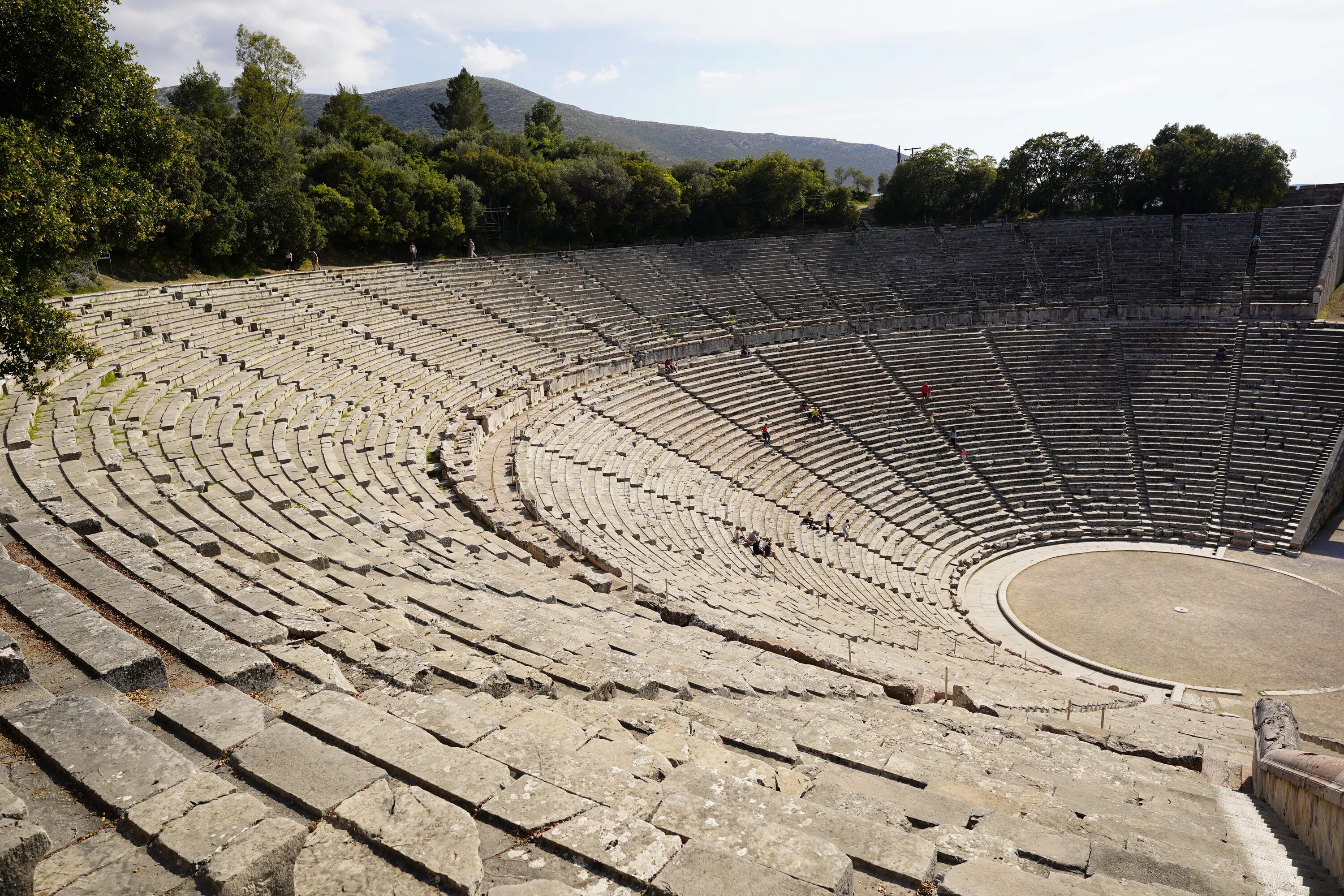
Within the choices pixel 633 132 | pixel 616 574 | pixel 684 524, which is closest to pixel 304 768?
pixel 616 574

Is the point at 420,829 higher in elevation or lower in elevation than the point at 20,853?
lower

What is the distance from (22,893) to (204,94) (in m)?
45.4

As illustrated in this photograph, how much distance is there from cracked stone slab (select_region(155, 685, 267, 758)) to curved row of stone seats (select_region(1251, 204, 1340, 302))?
130 ft

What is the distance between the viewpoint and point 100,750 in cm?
414

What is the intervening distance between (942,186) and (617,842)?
1802 inches

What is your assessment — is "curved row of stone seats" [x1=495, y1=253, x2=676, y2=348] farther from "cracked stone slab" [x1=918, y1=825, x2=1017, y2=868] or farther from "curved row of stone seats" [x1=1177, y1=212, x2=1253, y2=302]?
"cracked stone slab" [x1=918, y1=825, x2=1017, y2=868]

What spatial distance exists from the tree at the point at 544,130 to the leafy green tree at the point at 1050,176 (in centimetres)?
2682

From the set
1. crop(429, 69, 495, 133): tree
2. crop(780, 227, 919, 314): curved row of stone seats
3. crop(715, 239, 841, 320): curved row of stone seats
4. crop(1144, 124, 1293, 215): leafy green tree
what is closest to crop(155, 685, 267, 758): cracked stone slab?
crop(715, 239, 841, 320): curved row of stone seats

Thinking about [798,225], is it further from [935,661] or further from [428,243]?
[935,661]

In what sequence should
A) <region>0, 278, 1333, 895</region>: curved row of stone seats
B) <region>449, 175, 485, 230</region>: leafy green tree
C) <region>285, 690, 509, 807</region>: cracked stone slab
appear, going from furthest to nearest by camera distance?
<region>449, 175, 485, 230</region>: leafy green tree, <region>285, 690, 509, 807</region>: cracked stone slab, <region>0, 278, 1333, 895</region>: curved row of stone seats

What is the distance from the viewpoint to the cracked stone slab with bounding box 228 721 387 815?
161 inches

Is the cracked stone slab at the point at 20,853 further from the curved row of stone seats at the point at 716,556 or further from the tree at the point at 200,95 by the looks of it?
the tree at the point at 200,95

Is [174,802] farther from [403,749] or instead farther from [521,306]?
[521,306]

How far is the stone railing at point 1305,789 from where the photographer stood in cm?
554
